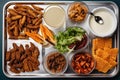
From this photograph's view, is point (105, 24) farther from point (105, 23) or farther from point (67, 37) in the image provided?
point (67, 37)

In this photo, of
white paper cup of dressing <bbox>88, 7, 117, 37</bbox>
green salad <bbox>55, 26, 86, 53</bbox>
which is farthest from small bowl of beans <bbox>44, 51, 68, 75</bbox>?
white paper cup of dressing <bbox>88, 7, 117, 37</bbox>

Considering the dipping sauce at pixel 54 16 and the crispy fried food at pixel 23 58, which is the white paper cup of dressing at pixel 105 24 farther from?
the crispy fried food at pixel 23 58

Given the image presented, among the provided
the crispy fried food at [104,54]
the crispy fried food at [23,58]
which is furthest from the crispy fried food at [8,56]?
the crispy fried food at [104,54]

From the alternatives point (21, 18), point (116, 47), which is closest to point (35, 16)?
point (21, 18)

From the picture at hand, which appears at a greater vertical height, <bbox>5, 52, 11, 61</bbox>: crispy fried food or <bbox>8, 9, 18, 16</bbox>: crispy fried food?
<bbox>8, 9, 18, 16</bbox>: crispy fried food

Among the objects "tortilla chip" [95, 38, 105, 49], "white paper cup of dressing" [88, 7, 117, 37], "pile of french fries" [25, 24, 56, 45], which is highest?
"white paper cup of dressing" [88, 7, 117, 37]

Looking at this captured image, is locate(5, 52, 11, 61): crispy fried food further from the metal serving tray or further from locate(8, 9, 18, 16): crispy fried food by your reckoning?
locate(8, 9, 18, 16): crispy fried food
